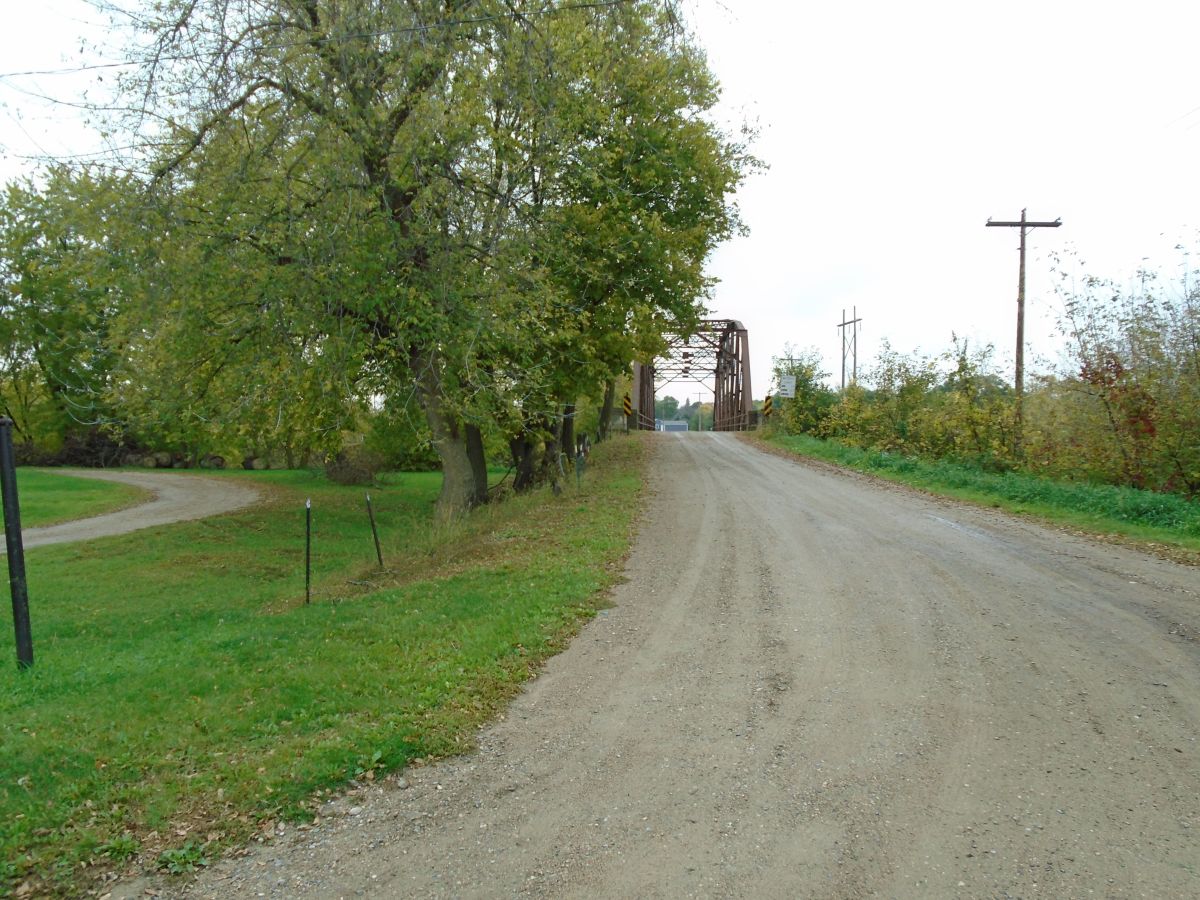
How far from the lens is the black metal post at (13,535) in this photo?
5.62 meters

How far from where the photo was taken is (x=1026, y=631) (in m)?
6.54

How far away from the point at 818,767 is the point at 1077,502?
1131 cm

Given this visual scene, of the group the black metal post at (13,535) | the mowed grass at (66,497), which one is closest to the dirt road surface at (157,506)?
the mowed grass at (66,497)

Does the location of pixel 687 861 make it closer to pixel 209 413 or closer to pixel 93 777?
pixel 93 777

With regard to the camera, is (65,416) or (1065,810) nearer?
(1065,810)

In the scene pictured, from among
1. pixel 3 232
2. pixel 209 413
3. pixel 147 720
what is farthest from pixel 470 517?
pixel 3 232

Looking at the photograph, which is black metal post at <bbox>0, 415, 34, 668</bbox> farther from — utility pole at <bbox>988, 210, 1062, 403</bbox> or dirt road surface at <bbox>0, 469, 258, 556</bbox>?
utility pole at <bbox>988, 210, 1062, 403</bbox>

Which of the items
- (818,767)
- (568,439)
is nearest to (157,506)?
(568,439)

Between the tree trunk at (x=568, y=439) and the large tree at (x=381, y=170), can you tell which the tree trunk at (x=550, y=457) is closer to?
the tree trunk at (x=568, y=439)

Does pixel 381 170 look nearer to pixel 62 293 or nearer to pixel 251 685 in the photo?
pixel 251 685

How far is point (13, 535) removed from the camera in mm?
5676

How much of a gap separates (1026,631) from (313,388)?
11.3 metres

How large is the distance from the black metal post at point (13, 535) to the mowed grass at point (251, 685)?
39 centimetres

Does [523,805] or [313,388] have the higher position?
[313,388]
